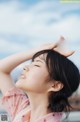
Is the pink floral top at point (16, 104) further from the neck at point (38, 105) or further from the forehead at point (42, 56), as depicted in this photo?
the forehead at point (42, 56)

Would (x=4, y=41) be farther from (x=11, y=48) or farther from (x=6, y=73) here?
(x=6, y=73)

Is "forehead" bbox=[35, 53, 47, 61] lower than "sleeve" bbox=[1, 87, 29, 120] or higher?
higher

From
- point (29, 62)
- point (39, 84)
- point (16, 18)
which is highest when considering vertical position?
point (16, 18)

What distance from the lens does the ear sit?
1.39m

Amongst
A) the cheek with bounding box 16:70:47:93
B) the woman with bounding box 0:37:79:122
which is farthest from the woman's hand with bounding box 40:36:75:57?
the cheek with bounding box 16:70:47:93

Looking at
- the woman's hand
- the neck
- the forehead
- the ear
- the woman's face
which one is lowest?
the neck

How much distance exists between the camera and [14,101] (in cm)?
145

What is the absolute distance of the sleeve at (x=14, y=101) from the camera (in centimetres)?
145

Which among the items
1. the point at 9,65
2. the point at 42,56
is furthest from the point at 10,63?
the point at 42,56

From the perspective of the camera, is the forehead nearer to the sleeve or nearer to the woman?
the woman

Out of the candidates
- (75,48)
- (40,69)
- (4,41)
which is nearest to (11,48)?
(4,41)

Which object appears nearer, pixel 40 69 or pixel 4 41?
pixel 40 69

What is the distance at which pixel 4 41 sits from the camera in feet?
4.97

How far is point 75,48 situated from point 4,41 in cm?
34
